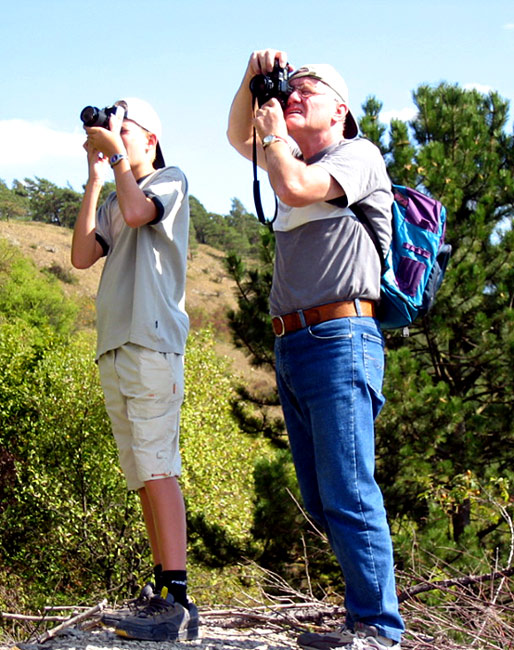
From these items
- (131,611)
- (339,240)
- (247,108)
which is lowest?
(131,611)

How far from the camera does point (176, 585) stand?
2609 millimetres

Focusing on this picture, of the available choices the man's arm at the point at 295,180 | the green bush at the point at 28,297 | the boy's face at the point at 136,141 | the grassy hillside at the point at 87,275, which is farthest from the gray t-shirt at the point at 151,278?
the grassy hillside at the point at 87,275

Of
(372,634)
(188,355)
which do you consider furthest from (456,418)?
(372,634)

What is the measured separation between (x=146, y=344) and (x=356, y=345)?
78 cm

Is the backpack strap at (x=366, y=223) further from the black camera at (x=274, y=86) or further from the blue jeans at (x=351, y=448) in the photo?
the black camera at (x=274, y=86)

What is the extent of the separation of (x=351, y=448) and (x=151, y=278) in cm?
97

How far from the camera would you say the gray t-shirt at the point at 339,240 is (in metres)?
2.33

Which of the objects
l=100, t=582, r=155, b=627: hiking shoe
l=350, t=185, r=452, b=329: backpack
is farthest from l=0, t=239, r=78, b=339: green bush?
l=350, t=185, r=452, b=329: backpack

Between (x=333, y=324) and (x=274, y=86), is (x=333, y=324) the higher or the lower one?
the lower one

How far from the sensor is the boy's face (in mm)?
3006

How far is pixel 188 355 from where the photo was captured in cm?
1425

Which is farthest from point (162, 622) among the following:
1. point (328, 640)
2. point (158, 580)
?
point (328, 640)

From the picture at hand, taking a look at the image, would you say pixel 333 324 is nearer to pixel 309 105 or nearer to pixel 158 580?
pixel 309 105

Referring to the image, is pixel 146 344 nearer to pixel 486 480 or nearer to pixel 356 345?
pixel 356 345
